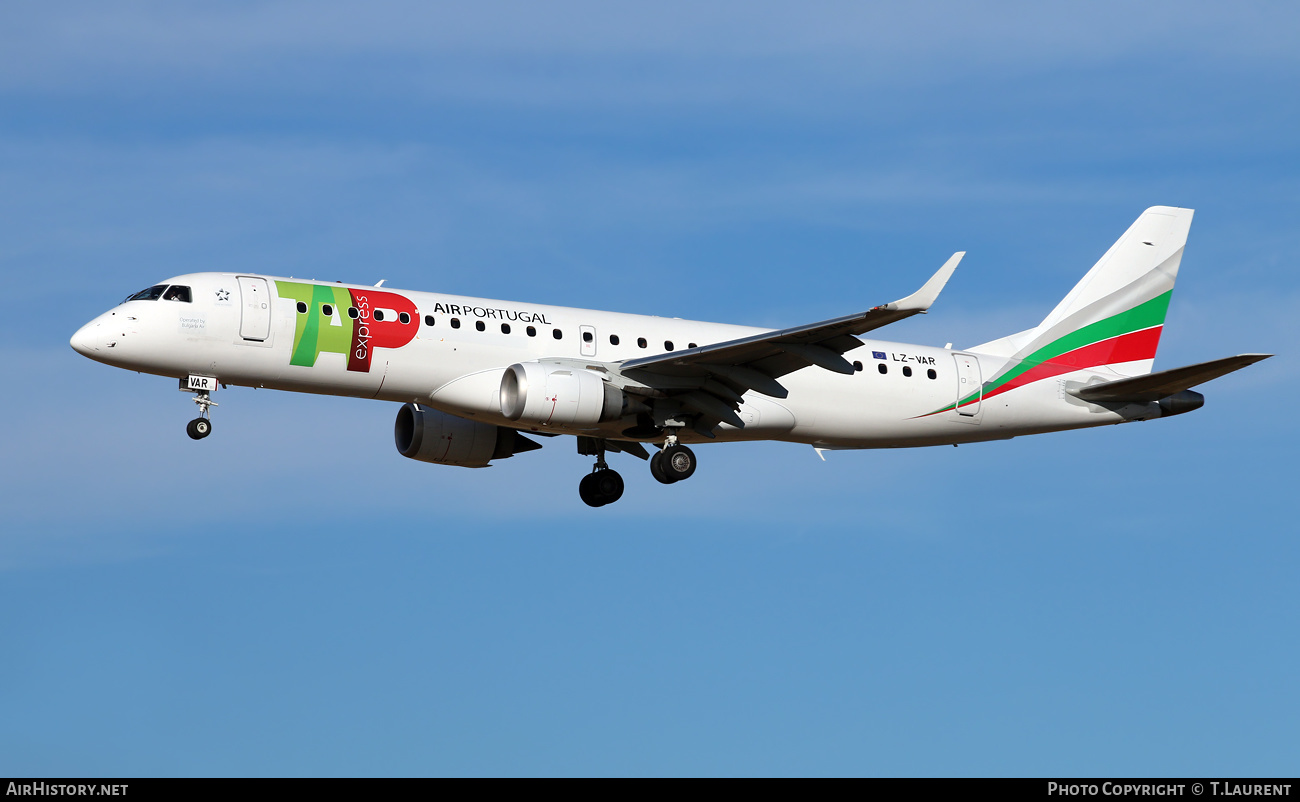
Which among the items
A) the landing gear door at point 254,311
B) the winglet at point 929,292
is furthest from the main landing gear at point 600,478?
the winglet at point 929,292

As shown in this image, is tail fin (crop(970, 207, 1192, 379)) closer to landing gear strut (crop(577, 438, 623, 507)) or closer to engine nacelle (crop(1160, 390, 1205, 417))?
engine nacelle (crop(1160, 390, 1205, 417))

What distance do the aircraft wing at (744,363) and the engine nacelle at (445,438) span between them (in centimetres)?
522

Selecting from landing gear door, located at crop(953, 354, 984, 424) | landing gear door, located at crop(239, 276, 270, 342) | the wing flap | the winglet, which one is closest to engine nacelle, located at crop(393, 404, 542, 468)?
the wing flap

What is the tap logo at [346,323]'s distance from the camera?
33906mm

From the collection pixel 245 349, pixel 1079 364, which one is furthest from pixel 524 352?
pixel 1079 364

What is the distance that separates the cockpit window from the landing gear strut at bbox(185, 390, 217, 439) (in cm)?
229

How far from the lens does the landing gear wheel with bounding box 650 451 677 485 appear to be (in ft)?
120

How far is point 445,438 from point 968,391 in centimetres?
1302

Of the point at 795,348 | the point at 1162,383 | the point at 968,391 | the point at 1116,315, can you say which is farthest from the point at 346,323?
the point at 1116,315
